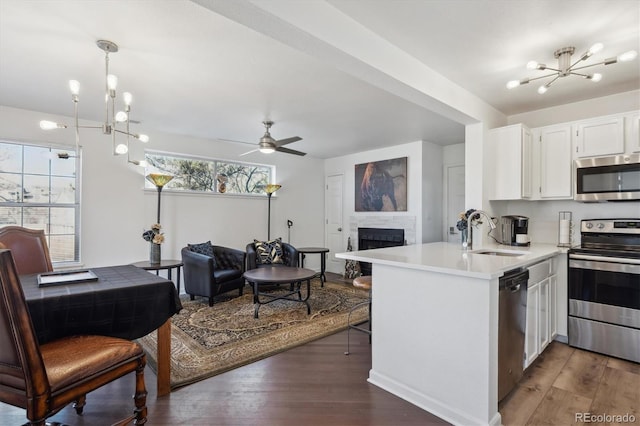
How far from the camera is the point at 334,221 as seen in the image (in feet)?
21.9

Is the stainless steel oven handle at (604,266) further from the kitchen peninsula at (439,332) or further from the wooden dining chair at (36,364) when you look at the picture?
the wooden dining chair at (36,364)

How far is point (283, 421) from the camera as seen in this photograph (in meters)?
1.86

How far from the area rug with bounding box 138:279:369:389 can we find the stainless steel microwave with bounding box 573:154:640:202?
263 centimetres

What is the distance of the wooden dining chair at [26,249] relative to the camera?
2.52 meters

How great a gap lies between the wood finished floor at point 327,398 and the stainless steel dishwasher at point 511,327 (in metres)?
0.17

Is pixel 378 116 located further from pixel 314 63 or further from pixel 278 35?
pixel 278 35

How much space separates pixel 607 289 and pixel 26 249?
492 cm

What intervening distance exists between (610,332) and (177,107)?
4775 mm

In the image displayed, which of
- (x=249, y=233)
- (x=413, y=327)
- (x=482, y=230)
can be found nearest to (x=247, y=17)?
(x=413, y=327)

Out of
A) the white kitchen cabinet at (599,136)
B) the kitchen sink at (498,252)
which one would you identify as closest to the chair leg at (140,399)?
the kitchen sink at (498,252)

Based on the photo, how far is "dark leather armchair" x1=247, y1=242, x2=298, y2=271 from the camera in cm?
465

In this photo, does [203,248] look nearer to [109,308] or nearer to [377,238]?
[109,308]

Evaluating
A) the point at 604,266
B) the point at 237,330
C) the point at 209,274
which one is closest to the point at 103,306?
the point at 237,330

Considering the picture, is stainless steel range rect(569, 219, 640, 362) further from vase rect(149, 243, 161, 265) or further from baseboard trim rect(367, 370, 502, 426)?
vase rect(149, 243, 161, 265)
